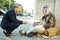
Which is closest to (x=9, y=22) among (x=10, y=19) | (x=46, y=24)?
(x=10, y=19)

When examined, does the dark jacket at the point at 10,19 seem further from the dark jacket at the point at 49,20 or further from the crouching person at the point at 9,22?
the dark jacket at the point at 49,20

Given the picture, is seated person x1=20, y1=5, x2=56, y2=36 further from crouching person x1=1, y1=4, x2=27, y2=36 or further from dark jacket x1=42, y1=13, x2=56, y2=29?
crouching person x1=1, y1=4, x2=27, y2=36

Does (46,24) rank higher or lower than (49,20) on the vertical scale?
lower

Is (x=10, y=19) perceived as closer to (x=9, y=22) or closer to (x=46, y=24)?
(x=9, y=22)

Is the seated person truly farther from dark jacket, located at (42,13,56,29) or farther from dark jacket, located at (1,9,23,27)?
dark jacket, located at (1,9,23,27)

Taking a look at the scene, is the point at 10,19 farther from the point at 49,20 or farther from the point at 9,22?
the point at 49,20

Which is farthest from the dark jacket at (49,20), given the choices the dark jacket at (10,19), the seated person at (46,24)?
the dark jacket at (10,19)

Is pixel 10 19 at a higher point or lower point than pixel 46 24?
higher

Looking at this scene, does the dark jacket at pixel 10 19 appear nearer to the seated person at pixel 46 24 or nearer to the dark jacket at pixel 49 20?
the seated person at pixel 46 24

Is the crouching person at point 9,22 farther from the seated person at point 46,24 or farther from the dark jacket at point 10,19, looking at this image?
the seated person at point 46,24

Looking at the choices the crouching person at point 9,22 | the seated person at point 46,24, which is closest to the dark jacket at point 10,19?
the crouching person at point 9,22

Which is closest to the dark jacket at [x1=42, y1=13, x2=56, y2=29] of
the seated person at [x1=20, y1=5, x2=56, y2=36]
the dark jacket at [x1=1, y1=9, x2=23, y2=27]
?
the seated person at [x1=20, y1=5, x2=56, y2=36]

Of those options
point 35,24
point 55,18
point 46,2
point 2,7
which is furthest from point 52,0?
point 2,7

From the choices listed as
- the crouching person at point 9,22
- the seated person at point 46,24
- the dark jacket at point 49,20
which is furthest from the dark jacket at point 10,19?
the dark jacket at point 49,20
